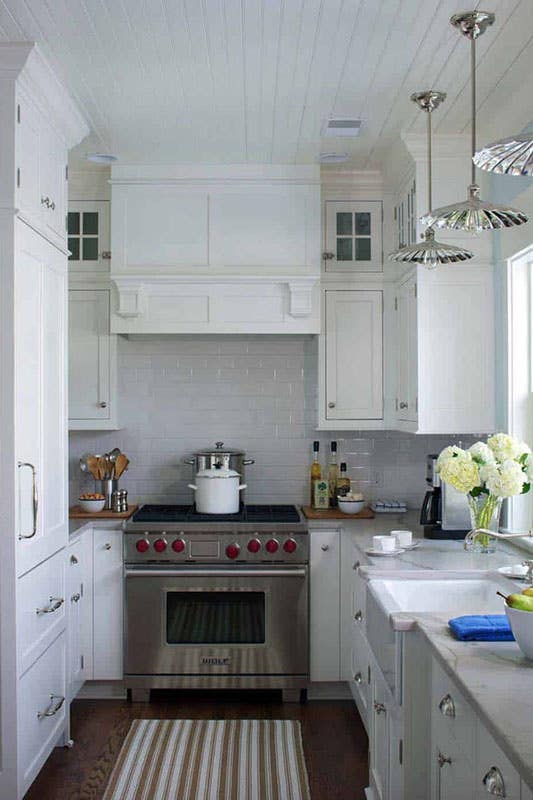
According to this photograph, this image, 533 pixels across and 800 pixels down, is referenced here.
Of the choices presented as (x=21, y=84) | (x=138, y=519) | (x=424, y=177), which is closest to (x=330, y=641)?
(x=138, y=519)

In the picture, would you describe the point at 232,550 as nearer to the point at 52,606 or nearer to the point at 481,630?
the point at 52,606

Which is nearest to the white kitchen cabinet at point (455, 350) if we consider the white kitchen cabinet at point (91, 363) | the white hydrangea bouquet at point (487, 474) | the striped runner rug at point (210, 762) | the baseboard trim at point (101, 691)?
the white hydrangea bouquet at point (487, 474)

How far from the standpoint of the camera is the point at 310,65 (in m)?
3.10

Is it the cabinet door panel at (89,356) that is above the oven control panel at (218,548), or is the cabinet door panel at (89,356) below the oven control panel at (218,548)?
above

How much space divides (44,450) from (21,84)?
137 cm

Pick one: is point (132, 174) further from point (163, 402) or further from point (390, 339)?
point (390, 339)

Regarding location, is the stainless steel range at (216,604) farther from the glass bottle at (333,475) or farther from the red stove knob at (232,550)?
the glass bottle at (333,475)

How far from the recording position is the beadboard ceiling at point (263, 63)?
106 inches

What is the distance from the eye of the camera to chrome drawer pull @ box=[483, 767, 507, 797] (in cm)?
158

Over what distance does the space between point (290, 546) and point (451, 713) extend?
2.29 metres

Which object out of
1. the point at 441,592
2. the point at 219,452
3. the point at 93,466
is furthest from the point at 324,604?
the point at 93,466

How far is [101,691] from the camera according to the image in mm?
4348

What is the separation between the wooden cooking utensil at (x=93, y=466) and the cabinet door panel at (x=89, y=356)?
25cm

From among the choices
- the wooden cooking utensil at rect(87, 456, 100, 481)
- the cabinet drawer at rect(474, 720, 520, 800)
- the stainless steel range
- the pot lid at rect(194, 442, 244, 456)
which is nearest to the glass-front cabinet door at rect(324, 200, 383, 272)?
the pot lid at rect(194, 442, 244, 456)
